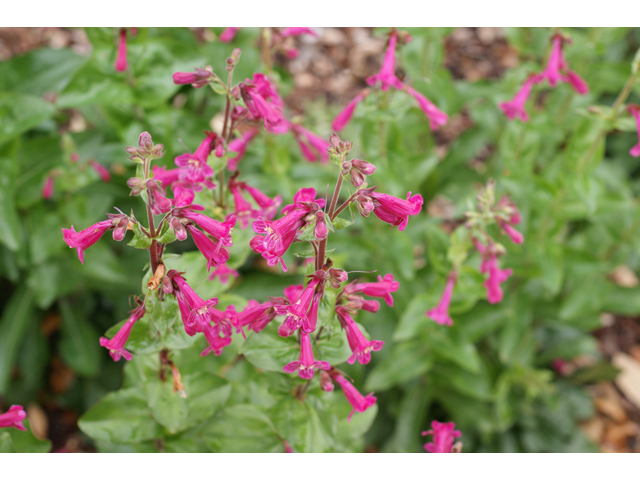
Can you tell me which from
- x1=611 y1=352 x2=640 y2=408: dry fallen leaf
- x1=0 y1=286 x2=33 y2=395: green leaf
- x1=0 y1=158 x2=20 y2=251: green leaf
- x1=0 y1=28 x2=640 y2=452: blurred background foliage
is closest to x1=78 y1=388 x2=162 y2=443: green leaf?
x1=0 y1=28 x2=640 y2=452: blurred background foliage

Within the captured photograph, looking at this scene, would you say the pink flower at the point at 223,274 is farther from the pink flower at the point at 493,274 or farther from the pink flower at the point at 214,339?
the pink flower at the point at 493,274

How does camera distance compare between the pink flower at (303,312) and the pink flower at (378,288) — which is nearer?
the pink flower at (303,312)

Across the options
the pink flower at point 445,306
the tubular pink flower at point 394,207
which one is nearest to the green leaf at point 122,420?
the tubular pink flower at point 394,207

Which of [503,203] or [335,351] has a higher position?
[503,203]

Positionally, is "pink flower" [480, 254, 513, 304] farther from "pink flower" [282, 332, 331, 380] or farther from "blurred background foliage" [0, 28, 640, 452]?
"pink flower" [282, 332, 331, 380]

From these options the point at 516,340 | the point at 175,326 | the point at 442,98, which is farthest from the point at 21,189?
the point at 516,340

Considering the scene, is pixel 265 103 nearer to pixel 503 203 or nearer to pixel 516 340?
pixel 503 203
